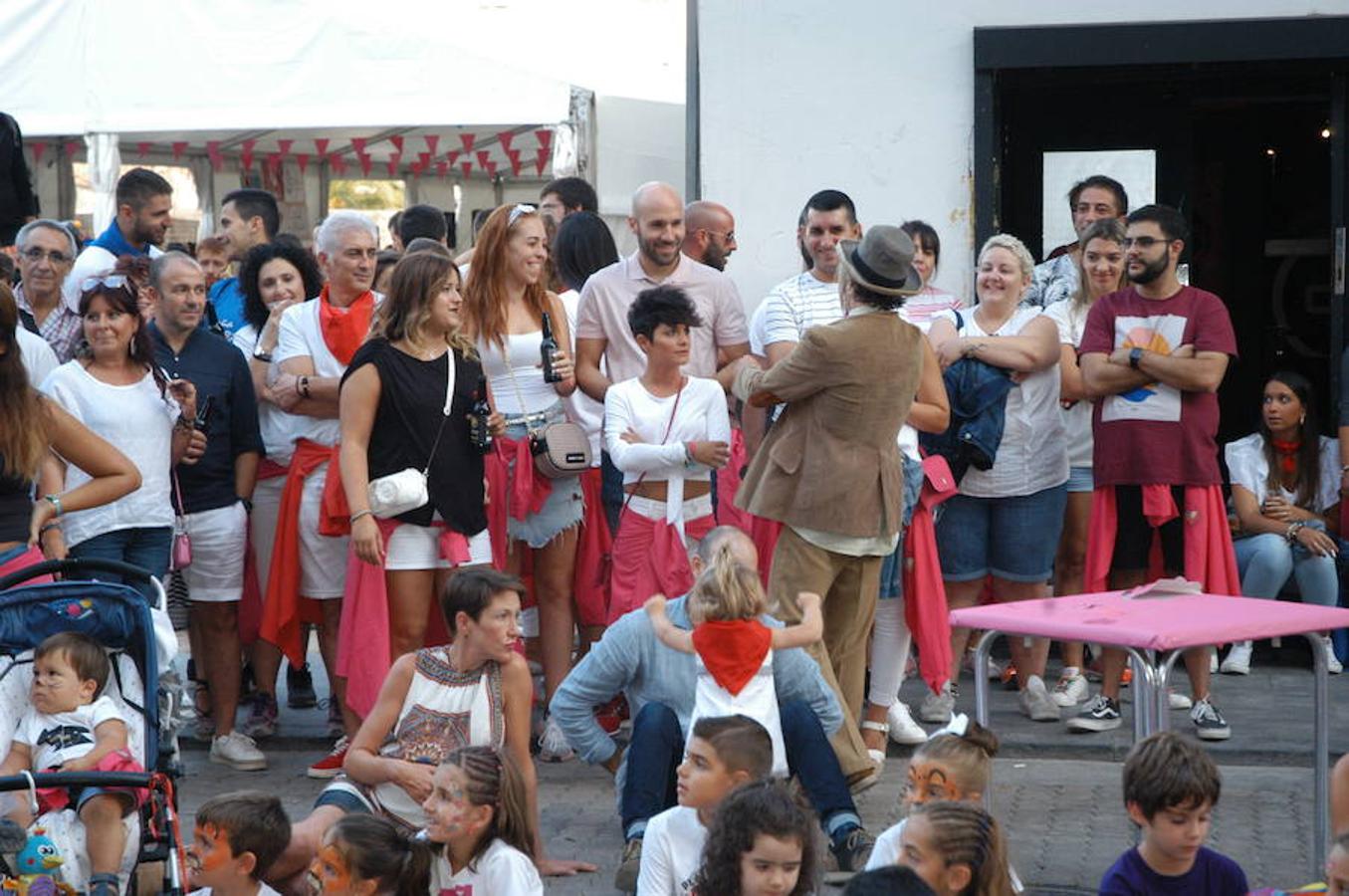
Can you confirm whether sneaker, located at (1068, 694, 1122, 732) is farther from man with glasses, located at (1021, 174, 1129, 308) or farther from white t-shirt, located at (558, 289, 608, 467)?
white t-shirt, located at (558, 289, 608, 467)

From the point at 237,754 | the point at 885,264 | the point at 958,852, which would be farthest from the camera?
the point at 237,754

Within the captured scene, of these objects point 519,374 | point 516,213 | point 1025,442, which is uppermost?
point 516,213

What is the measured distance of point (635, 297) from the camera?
7.74m

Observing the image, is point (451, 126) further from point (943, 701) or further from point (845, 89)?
point (943, 701)

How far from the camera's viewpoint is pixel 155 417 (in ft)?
23.6

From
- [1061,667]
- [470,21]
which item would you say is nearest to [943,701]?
[1061,667]

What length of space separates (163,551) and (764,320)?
255 centimetres

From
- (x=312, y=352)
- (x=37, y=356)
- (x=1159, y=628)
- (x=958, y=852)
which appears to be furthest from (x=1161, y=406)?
(x=37, y=356)

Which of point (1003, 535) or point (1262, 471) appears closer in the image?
point (1003, 535)

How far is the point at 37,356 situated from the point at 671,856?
11.1 feet

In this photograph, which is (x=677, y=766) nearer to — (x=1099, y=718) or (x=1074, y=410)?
(x=1099, y=718)

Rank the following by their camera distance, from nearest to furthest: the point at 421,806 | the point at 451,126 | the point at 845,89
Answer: the point at 421,806, the point at 845,89, the point at 451,126

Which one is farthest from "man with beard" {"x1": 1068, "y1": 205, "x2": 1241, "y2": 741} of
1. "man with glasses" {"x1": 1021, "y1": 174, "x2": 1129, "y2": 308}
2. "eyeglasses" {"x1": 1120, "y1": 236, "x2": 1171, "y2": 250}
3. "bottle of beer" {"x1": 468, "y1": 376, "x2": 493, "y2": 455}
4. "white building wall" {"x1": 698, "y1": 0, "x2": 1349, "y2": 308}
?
"bottle of beer" {"x1": 468, "y1": 376, "x2": 493, "y2": 455}

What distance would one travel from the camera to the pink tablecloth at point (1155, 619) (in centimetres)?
525
